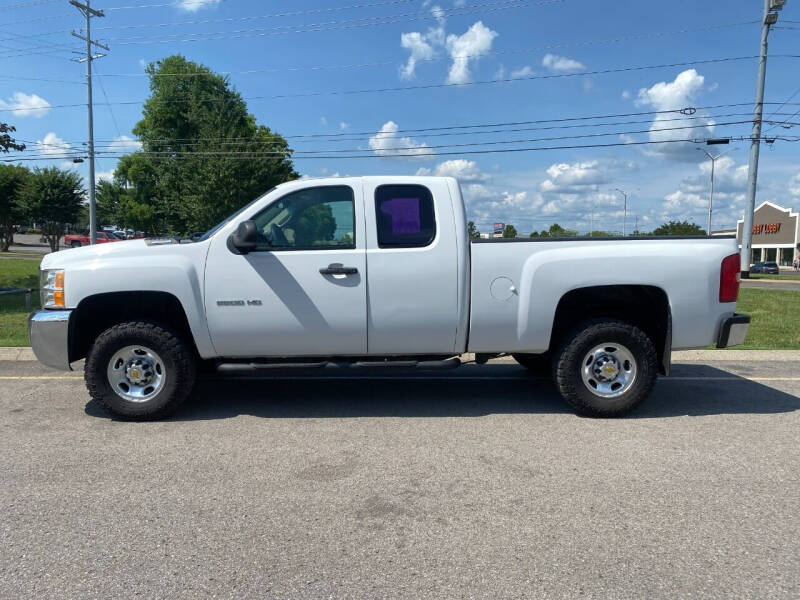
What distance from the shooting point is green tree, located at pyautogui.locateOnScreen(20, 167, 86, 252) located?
155ft

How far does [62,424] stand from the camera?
504cm

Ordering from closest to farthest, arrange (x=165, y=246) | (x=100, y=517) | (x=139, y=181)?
(x=100, y=517), (x=165, y=246), (x=139, y=181)

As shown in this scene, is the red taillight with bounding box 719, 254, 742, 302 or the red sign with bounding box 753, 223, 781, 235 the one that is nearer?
the red taillight with bounding box 719, 254, 742, 302

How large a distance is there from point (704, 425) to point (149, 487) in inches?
173

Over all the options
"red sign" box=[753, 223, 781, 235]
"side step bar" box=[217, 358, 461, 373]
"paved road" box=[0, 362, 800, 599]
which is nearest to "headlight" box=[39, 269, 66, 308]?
"paved road" box=[0, 362, 800, 599]

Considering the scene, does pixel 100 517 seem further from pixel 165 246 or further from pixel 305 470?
pixel 165 246

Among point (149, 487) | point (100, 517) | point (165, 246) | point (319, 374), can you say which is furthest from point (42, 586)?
point (319, 374)

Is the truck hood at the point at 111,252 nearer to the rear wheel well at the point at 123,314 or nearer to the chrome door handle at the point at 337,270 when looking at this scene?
the rear wheel well at the point at 123,314

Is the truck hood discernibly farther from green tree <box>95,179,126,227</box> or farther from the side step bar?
green tree <box>95,179,126,227</box>

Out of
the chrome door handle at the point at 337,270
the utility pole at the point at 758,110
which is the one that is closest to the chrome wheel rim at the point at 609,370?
the chrome door handle at the point at 337,270

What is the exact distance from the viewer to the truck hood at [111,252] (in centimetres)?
495

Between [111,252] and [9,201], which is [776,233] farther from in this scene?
[111,252]

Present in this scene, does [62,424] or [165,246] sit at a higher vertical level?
[165,246]

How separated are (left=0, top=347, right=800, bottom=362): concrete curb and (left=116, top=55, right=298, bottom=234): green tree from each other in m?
32.7
